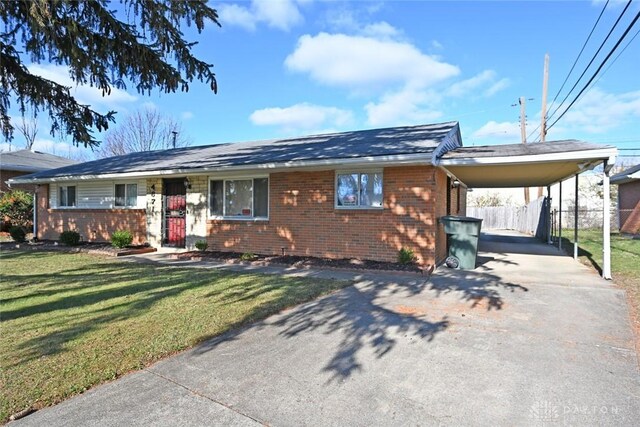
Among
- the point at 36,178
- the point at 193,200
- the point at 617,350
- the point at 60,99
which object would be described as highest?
the point at 60,99

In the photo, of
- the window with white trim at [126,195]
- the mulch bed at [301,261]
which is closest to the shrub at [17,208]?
the window with white trim at [126,195]

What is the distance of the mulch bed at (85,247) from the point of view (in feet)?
38.1

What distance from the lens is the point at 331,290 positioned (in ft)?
21.7

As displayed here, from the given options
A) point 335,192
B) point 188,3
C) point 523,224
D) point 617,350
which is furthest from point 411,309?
point 523,224

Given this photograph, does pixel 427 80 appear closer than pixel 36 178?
No

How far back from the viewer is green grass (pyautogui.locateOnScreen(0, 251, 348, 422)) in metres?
3.25

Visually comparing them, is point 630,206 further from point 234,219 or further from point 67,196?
point 67,196

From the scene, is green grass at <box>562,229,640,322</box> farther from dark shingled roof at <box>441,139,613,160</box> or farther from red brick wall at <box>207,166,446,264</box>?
red brick wall at <box>207,166,446,264</box>

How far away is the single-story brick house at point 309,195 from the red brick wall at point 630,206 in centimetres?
1143

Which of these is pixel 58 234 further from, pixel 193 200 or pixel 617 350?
pixel 617 350

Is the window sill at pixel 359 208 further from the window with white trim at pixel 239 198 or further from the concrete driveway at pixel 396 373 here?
the concrete driveway at pixel 396 373

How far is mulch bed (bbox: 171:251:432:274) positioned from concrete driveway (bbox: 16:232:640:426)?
274 centimetres

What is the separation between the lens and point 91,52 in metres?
6.90

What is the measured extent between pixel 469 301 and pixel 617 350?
7.01 ft
